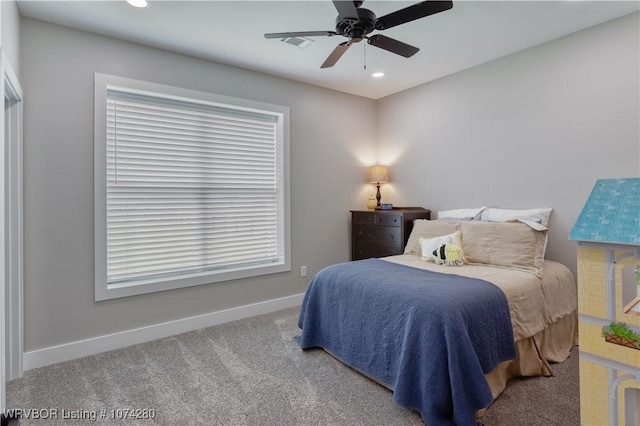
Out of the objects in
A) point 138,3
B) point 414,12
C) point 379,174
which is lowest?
point 379,174

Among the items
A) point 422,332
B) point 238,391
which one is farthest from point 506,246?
point 238,391

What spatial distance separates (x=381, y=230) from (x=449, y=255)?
1.24 meters

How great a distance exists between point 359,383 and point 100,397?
1685 millimetres

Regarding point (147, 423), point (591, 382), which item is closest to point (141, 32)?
point (147, 423)

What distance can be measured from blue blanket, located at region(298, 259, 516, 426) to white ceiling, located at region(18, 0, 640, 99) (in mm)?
2000

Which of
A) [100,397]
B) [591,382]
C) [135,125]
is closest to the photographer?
[591,382]

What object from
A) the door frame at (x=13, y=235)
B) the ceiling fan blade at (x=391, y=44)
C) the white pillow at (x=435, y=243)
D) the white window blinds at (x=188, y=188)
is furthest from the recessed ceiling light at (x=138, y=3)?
the white pillow at (x=435, y=243)

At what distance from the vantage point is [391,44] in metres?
2.30

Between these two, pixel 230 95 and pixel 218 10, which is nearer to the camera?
pixel 218 10

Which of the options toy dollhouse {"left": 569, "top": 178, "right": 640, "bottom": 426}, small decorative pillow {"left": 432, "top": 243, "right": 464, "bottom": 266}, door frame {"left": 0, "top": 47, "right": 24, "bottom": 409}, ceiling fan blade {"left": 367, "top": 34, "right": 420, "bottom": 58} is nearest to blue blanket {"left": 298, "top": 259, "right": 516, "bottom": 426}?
small decorative pillow {"left": 432, "top": 243, "right": 464, "bottom": 266}

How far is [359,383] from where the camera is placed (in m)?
2.25

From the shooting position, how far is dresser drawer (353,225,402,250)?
3789mm

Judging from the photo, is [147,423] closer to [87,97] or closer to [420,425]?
[420,425]

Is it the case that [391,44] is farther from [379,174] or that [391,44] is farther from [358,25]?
[379,174]
